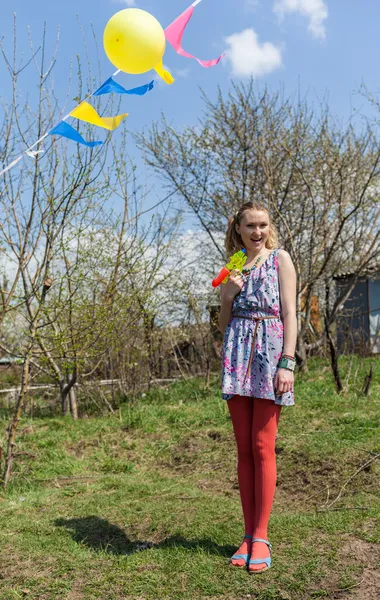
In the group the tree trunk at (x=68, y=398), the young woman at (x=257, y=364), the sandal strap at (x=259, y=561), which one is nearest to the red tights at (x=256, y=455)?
the young woman at (x=257, y=364)

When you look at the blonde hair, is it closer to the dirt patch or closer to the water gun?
the water gun

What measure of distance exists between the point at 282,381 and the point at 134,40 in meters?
2.03

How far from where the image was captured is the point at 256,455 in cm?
273

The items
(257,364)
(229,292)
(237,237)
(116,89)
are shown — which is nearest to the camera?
(257,364)

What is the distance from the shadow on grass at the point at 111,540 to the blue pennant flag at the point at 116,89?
2.58 meters

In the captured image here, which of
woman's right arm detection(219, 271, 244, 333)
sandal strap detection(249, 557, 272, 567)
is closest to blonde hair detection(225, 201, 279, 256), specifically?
woman's right arm detection(219, 271, 244, 333)

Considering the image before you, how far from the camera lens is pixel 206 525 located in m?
3.35

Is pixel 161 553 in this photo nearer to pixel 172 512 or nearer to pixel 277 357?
pixel 172 512

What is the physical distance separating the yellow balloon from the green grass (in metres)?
2.73

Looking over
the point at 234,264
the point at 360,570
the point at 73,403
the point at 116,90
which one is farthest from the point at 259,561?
the point at 73,403

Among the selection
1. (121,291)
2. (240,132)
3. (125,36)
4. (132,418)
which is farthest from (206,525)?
(240,132)

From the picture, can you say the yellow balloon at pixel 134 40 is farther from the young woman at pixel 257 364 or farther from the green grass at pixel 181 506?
the green grass at pixel 181 506

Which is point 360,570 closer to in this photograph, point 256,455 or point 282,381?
point 256,455

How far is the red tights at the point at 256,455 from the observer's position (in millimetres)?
2723
